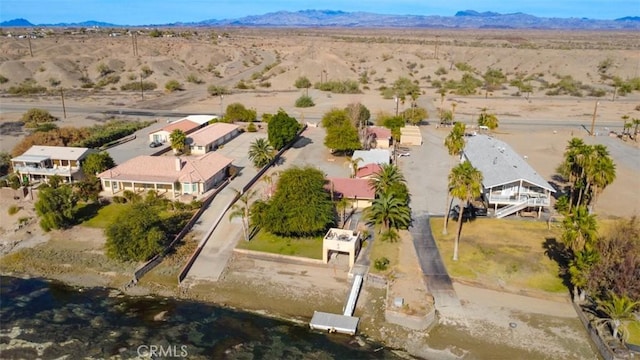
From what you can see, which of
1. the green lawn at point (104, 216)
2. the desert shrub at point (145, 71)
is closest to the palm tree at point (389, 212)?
the green lawn at point (104, 216)

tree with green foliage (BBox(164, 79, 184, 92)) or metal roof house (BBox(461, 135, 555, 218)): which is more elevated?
tree with green foliage (BBox(164, 79, 184, 92))

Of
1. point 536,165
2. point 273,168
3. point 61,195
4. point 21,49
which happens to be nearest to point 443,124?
point 536,165

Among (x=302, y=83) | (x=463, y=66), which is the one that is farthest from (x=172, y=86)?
(x=463, y=66)

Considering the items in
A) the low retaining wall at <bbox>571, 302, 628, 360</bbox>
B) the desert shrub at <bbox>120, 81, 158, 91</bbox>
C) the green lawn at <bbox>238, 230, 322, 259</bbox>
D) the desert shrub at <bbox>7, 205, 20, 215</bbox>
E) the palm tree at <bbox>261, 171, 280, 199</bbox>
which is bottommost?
the low retaining wall at <bbox>571, 302, 628, 360</bbox>

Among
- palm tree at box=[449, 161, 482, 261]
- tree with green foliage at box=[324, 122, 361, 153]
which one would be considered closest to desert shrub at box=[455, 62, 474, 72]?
tree with green foliage at box=[324, 122, 361, 153]

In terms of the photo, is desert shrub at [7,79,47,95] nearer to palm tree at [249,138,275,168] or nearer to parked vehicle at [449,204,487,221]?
palm tree at [249,138,275,168]

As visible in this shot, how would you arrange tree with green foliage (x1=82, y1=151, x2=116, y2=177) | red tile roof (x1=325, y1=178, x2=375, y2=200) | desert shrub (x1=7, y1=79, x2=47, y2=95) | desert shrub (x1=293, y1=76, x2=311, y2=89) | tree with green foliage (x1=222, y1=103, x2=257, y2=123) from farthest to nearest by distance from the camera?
desert shrub (x1=293, y1=76, x2=311, y2=89)
desert shrub (x1=7, y1=79, x2=47, y2=95)
tree with green foliage (x1=222, y1=103, x2=257, y2=123)
tree with green foliage (x1=82, y1=151, x2=116, y2=177)
red tile roof (x1=325, y1=178, x2=375, y2=200)

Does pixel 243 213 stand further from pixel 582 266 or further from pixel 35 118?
pixel 35 118

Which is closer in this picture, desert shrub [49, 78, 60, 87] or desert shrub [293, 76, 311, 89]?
desert shrub [49, 78, 60, 87]
